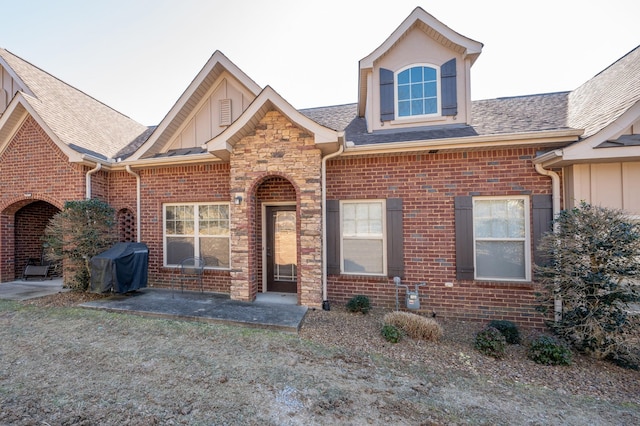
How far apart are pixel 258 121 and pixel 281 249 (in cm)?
314

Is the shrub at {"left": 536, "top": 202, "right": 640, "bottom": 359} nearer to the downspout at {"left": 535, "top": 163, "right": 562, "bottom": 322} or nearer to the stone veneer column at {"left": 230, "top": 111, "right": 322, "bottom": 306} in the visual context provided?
the downspout at {"left": 535, "top": 163, "right": 562, "bottom": 322}

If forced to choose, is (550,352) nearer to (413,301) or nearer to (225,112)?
(413,301)

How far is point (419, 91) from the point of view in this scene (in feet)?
22.0

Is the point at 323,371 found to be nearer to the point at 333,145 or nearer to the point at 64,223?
the point at 333,145

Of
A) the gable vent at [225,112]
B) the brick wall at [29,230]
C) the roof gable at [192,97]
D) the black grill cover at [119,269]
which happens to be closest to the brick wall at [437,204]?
the gable vent at [225,112]

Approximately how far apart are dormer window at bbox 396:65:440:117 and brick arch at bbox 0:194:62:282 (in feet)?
30.4

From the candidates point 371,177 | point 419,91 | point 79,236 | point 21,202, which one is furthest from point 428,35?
point 21,202

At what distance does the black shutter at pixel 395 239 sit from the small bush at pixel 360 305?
30.8 inches

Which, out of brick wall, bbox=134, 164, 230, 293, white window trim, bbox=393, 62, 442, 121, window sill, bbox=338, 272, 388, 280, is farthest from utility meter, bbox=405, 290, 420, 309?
brick wall, bbox=134, 164, 230, 293

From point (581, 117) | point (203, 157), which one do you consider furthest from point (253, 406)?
point (581, 117)

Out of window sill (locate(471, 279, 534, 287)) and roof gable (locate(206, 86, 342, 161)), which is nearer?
window sill (locate(471, 279, 534, 287))

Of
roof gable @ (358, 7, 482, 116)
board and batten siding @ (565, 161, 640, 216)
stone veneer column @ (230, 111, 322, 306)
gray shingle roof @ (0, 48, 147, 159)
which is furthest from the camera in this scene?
gray shingle roof @ (0, 48, 147, 159)

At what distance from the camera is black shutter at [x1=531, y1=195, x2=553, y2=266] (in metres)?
5.28

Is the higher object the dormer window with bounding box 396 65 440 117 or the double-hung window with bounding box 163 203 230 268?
the dormer window with bounding box 396 65 440 117
